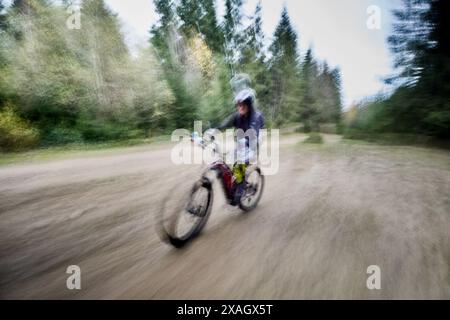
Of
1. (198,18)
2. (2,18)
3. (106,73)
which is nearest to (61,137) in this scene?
(106,73)

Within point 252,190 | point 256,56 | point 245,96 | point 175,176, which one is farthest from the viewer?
point 256,56

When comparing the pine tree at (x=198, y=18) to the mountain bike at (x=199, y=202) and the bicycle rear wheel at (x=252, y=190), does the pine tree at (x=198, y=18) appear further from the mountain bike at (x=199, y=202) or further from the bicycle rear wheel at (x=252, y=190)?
the mountain bike at (x=199, y=202)

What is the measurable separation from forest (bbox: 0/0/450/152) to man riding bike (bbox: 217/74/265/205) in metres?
5.74

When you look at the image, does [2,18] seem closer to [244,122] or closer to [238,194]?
[244,122]

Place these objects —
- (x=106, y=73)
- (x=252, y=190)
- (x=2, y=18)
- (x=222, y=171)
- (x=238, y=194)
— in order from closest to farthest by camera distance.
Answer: (x=222, y=171)
(x=238, y=194)
(x=252, y=190)
(x=106, y=73)
(x=2, y=18)

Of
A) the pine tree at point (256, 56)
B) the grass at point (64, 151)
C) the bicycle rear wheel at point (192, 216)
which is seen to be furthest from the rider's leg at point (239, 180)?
the pine tree at point (256, 56)

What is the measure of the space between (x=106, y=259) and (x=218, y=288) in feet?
4.87

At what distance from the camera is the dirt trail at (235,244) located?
2.70 meters

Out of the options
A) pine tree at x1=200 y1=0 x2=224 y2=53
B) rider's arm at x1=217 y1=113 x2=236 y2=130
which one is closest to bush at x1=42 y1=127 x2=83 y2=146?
rider's arm at x1=217 y1=113 x2=236 y2=130

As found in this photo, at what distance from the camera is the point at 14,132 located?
508 inches

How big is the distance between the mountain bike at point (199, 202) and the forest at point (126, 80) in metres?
6.24

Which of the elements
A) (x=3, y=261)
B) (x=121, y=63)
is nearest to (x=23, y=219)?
(x=3, y=261)

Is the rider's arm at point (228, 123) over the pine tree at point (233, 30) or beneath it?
beneath

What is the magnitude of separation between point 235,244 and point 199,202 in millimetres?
769
